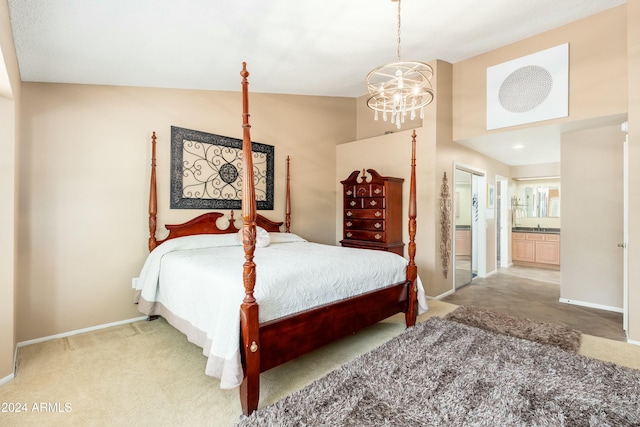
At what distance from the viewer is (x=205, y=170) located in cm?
385

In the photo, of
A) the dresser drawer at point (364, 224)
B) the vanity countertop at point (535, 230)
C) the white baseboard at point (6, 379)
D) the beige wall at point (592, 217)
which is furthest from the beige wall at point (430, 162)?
the white baseboard at point (6, 379)

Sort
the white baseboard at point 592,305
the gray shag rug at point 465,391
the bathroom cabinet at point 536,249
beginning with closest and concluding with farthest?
the gray shag rug at point 465,391 → the white baseboard at point 592,305 → the bathroom cabinet at point 536,249

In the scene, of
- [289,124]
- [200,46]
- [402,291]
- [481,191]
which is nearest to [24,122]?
[200,46]

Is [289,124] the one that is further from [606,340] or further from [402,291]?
[606,340]

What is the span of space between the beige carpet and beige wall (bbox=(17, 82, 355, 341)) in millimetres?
372

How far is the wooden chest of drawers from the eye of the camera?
4309mm

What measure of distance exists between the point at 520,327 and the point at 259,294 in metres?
2.92

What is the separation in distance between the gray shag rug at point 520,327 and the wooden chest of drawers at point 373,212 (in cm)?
123

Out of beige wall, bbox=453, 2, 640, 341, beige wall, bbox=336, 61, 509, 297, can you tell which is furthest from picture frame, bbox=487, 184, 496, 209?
beige wall, bbox=453, 2, 640, 341

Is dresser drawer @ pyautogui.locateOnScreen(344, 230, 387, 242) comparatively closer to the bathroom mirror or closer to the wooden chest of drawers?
the wooden chest of drawers

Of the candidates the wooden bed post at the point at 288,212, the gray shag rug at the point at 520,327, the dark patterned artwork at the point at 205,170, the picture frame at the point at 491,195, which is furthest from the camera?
the picture frame at the point at 491,195

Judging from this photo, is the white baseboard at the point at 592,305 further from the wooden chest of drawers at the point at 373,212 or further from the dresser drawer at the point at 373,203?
the dresser drawer at the point at 373,203

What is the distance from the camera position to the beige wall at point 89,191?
2.83 metres

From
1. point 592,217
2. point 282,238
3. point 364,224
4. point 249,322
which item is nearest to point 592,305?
point 592,217
